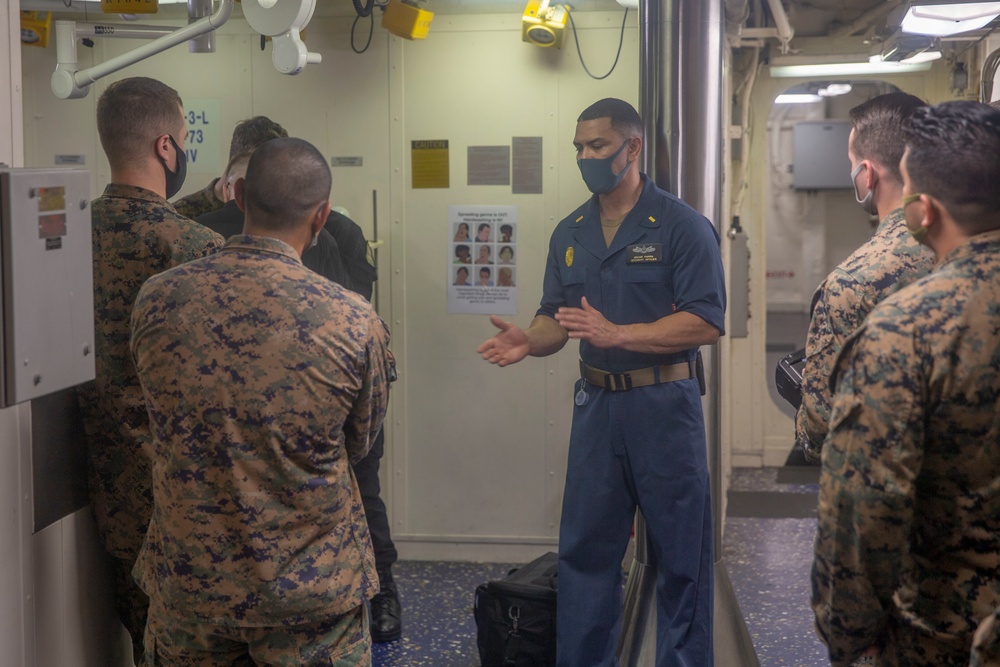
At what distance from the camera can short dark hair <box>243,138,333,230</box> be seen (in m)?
2.12

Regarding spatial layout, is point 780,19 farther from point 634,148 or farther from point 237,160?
point 237,160

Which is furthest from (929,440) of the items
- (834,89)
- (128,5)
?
(834,89)

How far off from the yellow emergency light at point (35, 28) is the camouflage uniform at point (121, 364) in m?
2.21

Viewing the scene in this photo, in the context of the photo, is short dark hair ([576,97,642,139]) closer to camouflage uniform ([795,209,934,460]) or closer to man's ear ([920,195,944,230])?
camouflage uniform ([795,209,934,460])

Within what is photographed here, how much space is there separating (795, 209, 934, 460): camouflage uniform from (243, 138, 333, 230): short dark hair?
1217 mm

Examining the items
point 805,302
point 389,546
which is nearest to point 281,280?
point 389,546

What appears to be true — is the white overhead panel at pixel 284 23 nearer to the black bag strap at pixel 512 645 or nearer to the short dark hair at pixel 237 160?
the short dark hair at pixel 237 160

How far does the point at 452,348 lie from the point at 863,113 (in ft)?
8.02

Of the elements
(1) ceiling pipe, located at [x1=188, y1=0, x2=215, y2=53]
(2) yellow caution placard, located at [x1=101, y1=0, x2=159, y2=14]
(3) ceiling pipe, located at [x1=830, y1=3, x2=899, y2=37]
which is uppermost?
(3) ceiling pipe, located at [x1=830, y1=3, x2=899, y2=37]

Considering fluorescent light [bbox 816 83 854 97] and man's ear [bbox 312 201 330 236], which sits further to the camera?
fluorescent light [bbox 816 83 854 97]

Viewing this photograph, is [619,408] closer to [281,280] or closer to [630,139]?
[630,139]

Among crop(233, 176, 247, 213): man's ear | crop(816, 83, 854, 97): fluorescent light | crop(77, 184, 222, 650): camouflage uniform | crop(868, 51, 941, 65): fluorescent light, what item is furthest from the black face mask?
crop(816, 83, 854, 97): fluorescent light

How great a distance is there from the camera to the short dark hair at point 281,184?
6.94 feet

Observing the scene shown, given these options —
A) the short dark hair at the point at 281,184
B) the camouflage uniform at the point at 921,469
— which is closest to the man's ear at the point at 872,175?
the camouflage uniform at the point at 921,469
